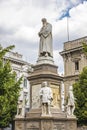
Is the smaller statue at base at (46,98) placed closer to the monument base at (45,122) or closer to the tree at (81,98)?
the monument base at (45,122)

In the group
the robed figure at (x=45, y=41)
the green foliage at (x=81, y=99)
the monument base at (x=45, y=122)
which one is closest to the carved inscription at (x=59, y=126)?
the monument base at (x=45, y=122)

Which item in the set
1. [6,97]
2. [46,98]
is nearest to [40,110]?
[46,98]

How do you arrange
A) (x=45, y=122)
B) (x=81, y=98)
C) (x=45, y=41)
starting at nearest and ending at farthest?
1. (x=45, y=122)
2. (x=45, y=41)
3. (x=81, y=98)

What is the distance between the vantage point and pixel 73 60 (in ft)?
144

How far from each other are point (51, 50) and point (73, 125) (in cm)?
534

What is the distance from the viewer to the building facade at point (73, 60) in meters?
42.6

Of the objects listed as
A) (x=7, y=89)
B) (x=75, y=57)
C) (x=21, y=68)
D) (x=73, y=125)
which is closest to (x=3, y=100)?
(x=7, y=89)

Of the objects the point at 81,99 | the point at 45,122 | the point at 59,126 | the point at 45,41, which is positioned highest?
the point at 45,41

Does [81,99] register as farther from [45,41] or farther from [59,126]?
[59,126]

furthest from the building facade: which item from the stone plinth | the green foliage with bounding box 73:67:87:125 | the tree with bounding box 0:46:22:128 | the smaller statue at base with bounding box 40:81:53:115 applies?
the smaller statue at base with bounding box 40:81:53:115

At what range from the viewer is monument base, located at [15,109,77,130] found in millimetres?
16703

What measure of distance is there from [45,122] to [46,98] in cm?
138

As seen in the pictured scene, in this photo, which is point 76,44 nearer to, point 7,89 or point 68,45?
point 68,45

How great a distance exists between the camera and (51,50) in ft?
66.4
